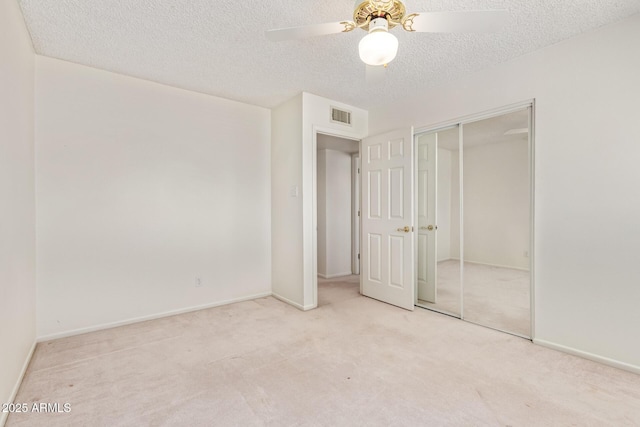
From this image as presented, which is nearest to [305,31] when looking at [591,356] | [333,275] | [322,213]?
[591,356]

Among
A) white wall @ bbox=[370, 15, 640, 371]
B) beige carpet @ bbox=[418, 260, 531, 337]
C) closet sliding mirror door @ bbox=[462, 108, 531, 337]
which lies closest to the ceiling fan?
white wall @ bbox=[370, 15, 640, 371]

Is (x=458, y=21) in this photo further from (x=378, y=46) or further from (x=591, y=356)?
(x=591, y=356)

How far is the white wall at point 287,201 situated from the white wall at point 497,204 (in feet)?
8.85

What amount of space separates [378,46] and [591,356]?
275cm

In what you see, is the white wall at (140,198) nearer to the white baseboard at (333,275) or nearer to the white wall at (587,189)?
the white baseboard at (333,275)

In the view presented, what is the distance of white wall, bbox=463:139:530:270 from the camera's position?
4.21 m

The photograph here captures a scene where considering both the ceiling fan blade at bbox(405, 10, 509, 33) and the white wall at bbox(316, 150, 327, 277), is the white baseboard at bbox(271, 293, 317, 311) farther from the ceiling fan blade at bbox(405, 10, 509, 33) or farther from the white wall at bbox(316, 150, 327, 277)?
the ceiling fan blade at bbox(405, 10, 509, 33)

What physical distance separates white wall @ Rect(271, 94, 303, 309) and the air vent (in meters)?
0.48

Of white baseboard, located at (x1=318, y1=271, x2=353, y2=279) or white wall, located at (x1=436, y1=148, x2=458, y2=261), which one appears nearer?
white wall, located at (x1=436, y1=148, x2=458, y2=261)

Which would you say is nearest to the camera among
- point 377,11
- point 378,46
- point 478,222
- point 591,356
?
point 378,46

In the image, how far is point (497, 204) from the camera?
178 inches

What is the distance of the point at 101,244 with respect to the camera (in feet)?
9.55

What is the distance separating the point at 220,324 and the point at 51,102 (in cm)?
260

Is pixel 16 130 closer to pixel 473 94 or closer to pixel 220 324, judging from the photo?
pixel 220 324
